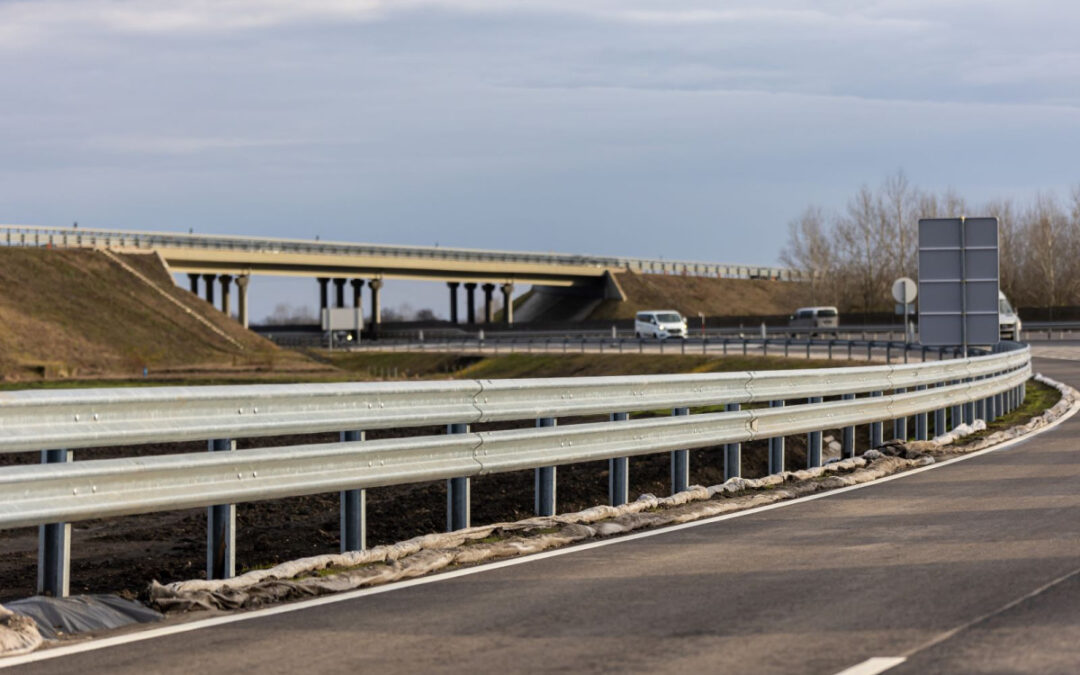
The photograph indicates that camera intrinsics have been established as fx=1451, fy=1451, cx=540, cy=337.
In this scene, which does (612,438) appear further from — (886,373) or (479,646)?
(886,373)

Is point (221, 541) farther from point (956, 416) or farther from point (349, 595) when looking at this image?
point (956, 416)

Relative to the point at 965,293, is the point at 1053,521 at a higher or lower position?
lower

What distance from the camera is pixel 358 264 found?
10531 cm

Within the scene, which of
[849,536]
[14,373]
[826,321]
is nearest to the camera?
[849,536]

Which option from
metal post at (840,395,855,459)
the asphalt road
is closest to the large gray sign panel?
metal post at (840,395,855,459)

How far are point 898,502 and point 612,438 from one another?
240 centimetres

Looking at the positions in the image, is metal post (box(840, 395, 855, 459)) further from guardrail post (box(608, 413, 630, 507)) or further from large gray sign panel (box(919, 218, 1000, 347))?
large gray sign panel (box(919, 218, 1000, 347))

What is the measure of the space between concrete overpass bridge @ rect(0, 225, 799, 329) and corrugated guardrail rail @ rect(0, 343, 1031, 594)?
83.1m

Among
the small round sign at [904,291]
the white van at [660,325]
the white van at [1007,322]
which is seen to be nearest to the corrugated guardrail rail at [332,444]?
the small round sign at [904,291]

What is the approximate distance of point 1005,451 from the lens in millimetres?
16109

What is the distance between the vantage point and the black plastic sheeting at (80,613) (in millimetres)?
6680

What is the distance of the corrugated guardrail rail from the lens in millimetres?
7090

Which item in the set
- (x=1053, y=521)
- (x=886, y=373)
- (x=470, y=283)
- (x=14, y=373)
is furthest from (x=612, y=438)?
(x=470, y=283)

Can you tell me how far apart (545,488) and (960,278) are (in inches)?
609
